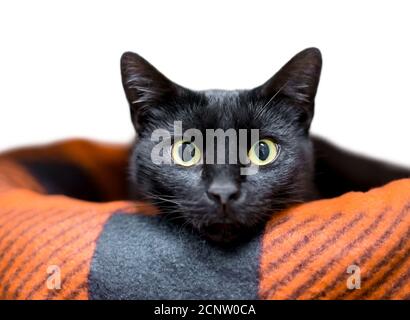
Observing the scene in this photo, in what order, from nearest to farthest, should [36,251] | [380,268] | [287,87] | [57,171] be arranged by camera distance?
[380,268] < [36,251] < [287,87] < [57,171]

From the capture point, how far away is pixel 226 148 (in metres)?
1.03

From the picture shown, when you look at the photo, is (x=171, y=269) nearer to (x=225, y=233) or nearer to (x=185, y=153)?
(x=225, y=233)

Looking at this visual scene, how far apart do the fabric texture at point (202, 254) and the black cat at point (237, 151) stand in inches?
2.2

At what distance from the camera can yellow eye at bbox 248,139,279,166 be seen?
1075mm

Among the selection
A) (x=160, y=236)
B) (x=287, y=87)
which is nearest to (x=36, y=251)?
(x=160, y=236)

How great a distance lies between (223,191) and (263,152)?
193 mm

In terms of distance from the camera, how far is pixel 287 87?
116cm

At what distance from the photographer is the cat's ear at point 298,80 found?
1105mm

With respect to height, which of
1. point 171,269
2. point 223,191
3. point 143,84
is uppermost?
point 143,84

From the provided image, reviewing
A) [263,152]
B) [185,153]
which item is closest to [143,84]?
[185,153]

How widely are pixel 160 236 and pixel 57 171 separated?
766mm
